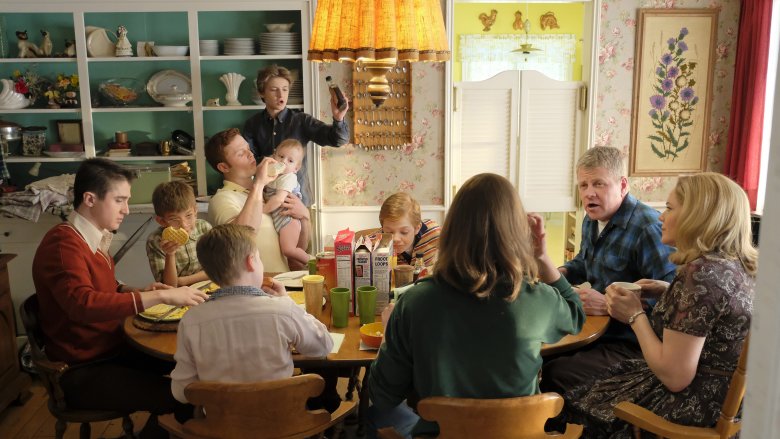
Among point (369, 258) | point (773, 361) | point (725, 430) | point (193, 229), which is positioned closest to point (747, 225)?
point (725, 430)

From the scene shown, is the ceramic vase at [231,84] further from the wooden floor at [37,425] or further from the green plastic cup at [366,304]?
the green plastic cup at [366,304]

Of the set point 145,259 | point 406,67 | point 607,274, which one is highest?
point 406,67

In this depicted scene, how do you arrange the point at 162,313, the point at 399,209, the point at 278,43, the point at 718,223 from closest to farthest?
1. the point at 718,223
2. the point at 162,313
3. the point at 399,209
4. the point at 278,43

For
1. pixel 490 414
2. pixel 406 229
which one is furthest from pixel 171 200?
pixel 490 414

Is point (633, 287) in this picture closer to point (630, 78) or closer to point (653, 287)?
point (653, 287)

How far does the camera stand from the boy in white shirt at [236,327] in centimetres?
170

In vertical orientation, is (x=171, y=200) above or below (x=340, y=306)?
above

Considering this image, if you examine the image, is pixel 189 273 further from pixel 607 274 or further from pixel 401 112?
pixel 401 112

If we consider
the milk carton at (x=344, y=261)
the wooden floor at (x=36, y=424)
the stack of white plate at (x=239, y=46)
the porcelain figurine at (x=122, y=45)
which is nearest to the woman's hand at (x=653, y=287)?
the milk carton at (x=344, y=261)

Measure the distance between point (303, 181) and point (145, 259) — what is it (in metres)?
1.18

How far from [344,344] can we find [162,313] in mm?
656

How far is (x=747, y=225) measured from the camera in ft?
5.95

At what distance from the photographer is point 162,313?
2162 mm

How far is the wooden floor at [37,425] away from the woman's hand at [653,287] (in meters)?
1.44
